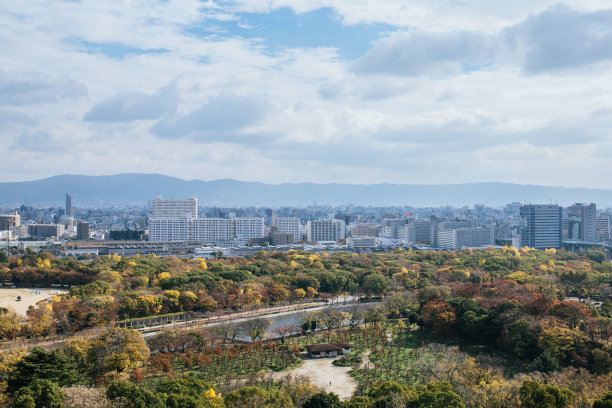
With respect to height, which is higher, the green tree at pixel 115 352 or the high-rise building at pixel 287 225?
the high-rise building at pixel 287 225

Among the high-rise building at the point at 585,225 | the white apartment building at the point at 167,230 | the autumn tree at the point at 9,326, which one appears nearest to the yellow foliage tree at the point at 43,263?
the autumn tree at the point at 9,326

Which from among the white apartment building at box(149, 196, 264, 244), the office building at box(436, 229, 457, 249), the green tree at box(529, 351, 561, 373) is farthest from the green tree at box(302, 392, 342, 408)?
the white apartment building at box(149, 196, 264, 244)

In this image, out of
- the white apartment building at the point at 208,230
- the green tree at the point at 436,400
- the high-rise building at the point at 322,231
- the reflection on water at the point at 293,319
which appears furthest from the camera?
the high-rise building at the point at 322,231

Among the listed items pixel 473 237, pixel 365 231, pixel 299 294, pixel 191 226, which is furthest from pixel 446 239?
pixel 299 294

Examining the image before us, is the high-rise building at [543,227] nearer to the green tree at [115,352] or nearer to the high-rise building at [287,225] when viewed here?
the high-rise building at [287,225]

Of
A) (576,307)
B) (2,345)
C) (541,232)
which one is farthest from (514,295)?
(541,232)

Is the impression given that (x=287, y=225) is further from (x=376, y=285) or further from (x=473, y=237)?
(x=376, y=285)
